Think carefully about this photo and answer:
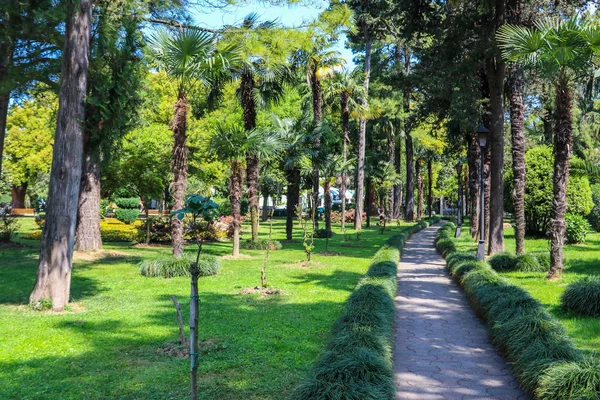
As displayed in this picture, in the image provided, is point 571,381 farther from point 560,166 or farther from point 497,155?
point 497,155

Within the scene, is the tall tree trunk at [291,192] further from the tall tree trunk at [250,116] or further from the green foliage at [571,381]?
the green foliage at [571,381]

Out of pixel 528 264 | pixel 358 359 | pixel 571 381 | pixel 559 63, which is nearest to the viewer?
pixel 571 381

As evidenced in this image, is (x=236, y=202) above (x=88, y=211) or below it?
above

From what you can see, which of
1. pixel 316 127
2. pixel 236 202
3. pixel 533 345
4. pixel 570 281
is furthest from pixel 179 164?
pixel 316 127

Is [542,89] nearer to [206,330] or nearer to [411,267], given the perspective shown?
[411,267]

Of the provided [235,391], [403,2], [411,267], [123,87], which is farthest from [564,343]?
[403,2]

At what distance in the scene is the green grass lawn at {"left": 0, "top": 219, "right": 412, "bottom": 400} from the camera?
4.76 m

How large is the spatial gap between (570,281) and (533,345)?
5972 mm

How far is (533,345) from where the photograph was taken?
16.6 feet

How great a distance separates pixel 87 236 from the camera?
1579 cm

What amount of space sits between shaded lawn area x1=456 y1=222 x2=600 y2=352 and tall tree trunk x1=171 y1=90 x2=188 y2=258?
26.0 ft

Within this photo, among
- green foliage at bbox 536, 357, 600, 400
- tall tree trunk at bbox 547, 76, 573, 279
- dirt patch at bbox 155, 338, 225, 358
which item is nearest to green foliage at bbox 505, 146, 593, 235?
tall tree trunk at bbox 547, 76, 573, 279

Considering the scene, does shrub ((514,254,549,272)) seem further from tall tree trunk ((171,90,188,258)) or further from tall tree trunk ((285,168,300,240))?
tall tree trunk ((285,168,300,240))

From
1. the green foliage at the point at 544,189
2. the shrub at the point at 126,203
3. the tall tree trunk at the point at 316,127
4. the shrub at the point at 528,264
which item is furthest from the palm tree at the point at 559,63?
the shrub at the point at 126,203
